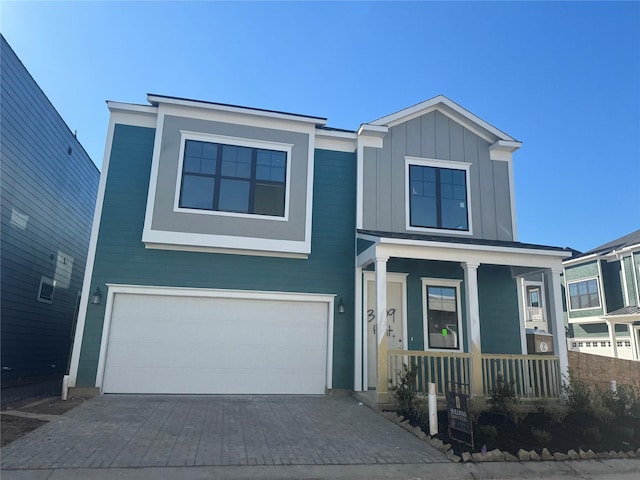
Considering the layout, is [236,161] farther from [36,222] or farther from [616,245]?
[616,245]

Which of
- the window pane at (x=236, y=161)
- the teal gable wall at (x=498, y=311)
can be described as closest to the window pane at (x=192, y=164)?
the window pane at (x=236, y=161)

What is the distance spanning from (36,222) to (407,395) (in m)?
9.45

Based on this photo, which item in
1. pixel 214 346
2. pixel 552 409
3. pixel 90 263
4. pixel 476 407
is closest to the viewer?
pixel 476 407

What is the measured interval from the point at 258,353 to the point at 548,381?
5898mm

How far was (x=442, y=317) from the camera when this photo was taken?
9.88 metres

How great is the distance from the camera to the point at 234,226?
9078 millimetres

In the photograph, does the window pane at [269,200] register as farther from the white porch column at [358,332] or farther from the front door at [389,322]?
the front door at [389,322]

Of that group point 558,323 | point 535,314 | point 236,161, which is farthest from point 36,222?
point 535,314

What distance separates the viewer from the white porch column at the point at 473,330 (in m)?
7.89

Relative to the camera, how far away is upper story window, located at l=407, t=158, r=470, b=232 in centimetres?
1020

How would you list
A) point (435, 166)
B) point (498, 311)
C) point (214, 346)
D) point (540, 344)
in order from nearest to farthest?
1. point (214, 346)
2. point (540, 344)
3. point (498, 311)
4. point (435, 166)

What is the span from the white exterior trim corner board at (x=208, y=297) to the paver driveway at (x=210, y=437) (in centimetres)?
107

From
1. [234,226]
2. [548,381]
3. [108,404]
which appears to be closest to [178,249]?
[234,226]

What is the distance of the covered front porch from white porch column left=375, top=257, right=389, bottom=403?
2 cm
